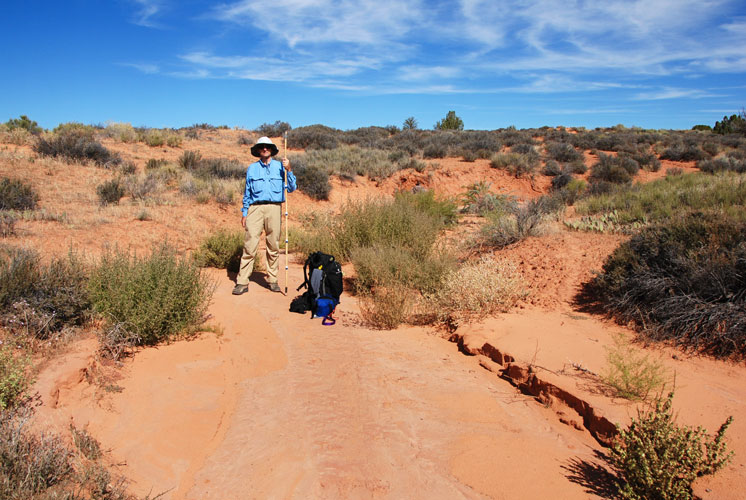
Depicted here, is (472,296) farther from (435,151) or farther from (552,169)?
(435,151)

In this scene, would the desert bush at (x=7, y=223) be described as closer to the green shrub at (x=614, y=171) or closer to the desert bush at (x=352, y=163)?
the desert bush at (x=352, y=163)

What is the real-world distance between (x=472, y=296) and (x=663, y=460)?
3.69m

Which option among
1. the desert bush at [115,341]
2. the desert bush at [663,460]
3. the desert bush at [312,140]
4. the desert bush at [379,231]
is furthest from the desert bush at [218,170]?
the desert bush at [663,460]

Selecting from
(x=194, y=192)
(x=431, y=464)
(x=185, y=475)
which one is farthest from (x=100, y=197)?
(x=431, y=464)

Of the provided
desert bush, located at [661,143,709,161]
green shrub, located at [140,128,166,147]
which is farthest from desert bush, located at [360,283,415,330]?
desert bush, located at [661,143,709,161]

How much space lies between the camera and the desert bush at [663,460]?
284 cm

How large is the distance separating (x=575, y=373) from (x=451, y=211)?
28.8ft

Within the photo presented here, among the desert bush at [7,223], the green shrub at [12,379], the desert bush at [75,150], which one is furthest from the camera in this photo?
the desert bush at [75,150]

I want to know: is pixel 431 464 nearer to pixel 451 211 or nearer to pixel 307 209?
pixel 451 211

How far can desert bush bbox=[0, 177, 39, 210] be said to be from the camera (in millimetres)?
9953

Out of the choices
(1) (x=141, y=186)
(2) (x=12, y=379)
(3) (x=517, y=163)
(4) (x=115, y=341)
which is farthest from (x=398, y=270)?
(3) (x=517, y=163)

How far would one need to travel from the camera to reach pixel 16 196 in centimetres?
1028

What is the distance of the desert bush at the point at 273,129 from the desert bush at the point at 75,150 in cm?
1423

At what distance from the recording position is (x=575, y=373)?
15.1 ft
